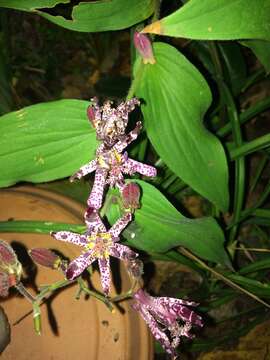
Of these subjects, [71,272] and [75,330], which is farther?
[75,330]

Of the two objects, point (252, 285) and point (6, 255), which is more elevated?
point (6, 255)

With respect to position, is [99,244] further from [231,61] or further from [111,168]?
[231,61]

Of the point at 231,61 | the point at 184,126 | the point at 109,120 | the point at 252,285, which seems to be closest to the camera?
the point at 109,120

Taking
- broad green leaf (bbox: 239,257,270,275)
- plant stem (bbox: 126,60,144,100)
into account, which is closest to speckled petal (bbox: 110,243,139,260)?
plant stem (bbox: 126,60,144,100)

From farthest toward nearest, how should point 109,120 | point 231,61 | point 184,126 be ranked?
point 231,61 < point 184,126 < point 109,120

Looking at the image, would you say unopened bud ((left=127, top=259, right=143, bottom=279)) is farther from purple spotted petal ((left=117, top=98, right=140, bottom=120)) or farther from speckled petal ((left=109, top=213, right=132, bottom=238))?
purple spotted petal ((left=117, top=98, right=140, bottom=120))

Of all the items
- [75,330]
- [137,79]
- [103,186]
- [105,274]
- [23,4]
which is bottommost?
[75,330]

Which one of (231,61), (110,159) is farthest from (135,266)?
(231,61)

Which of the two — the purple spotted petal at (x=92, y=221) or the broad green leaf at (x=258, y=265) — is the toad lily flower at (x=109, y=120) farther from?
the broad green leaf at (x=258, y=265)
